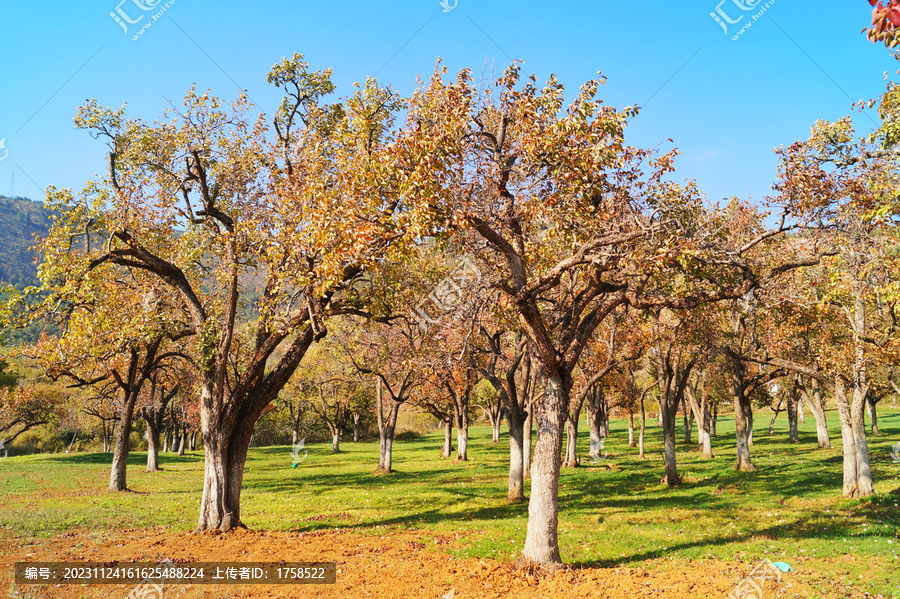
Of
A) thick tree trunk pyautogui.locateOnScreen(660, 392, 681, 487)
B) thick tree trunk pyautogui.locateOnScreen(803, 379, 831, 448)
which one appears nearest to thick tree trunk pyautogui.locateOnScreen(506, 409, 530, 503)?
thick tree trunk pyautogui.locateOnScreen(660, 392, 681, 487)

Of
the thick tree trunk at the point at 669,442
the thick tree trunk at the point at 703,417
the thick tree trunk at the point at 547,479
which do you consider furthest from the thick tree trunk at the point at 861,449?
the thick tree trunk at the point at 703,417

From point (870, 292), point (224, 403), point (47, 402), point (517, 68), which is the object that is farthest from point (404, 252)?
point (47, 402)

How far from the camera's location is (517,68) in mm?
12398

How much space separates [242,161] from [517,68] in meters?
9.67

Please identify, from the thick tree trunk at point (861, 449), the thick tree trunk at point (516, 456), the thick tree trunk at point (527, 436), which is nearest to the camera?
the thick tree trunk at point (861, 449)

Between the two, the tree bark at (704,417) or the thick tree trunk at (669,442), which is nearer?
the thick tree trunk at (669,442)

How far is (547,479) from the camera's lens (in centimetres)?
1155

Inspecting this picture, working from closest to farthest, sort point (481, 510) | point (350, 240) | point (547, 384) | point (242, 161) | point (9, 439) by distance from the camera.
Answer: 1. point (350, 240)
2. point (547, 384)
3. point (242, 161)
4. point (481, 510)
5. point (9, 439)

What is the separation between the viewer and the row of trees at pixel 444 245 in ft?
35.9

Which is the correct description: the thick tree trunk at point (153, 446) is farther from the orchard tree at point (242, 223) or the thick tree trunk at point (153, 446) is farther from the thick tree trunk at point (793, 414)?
the thick tree trunk at point (793, 414)

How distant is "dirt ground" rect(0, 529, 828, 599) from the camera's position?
32.6 feet

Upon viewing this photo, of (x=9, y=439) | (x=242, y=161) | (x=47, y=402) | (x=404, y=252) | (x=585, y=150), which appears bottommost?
(x=9, y=439)

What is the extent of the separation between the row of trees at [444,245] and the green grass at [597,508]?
111 inches

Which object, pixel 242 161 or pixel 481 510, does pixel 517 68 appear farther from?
pixel 481 510
